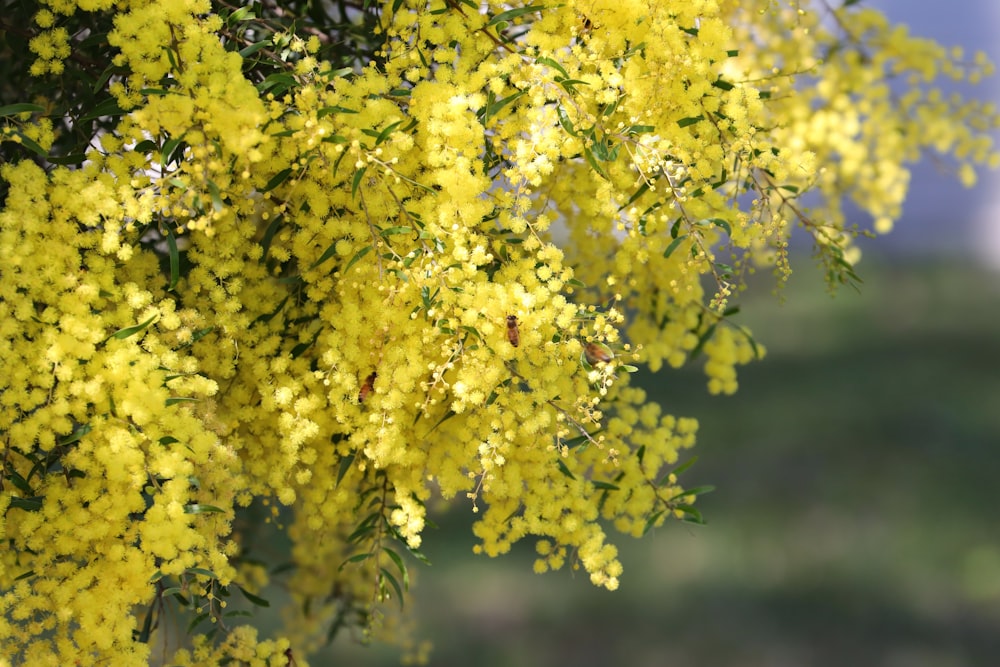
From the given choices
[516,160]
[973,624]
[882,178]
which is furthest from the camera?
[973,624]

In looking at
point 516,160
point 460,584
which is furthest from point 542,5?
point 460,584

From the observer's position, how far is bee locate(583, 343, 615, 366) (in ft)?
4.33

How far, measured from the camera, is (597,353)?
1.35 metres

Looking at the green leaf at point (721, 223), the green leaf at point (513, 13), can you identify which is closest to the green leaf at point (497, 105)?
the green leaf at point (513, 13)

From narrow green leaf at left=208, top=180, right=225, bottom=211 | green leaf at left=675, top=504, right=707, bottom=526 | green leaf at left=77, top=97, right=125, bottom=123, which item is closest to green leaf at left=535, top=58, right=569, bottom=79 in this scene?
narrow green leaf at left=208, top=180, right=225, bottom=211

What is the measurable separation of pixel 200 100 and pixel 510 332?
0.47m

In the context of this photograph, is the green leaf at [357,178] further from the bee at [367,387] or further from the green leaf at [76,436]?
the green leaf at [76,436]

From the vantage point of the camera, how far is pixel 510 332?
1.26 m

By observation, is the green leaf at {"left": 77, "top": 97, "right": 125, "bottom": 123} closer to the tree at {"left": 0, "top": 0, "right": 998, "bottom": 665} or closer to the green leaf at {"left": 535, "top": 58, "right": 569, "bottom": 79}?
the tree at {"left": 0, "top": 0, "right": 998, "bottom": 665}

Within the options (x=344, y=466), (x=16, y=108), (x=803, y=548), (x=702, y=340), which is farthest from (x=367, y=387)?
(x=803, y=548)

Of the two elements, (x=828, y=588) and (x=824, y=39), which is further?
(x=828, y=588)

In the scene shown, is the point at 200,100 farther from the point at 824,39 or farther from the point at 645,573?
the point at 645,573

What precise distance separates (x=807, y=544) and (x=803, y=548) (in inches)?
1.1

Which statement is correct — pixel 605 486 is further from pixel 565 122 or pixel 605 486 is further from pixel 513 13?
pixel 513 13
